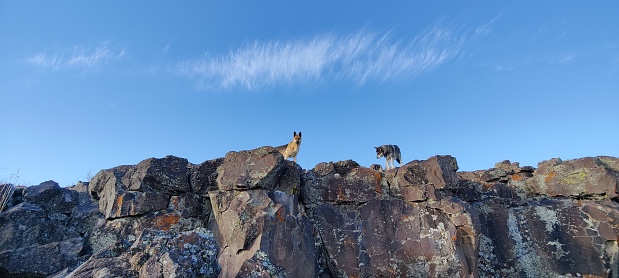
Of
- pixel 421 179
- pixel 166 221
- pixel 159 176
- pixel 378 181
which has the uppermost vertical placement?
pixel 421 179

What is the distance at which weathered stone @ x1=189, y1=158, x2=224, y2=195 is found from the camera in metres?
10.7

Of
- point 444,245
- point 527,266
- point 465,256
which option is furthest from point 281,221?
point 527,266

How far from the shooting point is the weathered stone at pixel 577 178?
38.8 feet

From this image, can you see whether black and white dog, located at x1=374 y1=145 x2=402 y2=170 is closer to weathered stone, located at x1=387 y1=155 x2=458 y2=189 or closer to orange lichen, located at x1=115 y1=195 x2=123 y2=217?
weathered stone, located at x1=387 y1=155 x2=458 y2=189

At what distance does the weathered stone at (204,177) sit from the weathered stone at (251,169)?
0.27 m

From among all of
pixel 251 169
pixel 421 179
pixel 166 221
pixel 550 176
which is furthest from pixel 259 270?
pixel 550 176

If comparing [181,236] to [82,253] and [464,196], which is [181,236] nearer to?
[82,253]

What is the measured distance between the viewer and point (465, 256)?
10375 mm

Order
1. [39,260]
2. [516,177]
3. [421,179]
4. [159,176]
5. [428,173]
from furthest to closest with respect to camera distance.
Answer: [516,177] < [428,173] < [421,179] < [159,176] < [39,260]

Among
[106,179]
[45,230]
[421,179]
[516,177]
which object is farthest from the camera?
[516,177]

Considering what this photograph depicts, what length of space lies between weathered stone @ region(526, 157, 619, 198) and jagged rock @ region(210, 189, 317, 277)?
29.4ft

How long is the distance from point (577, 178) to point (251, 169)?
36.9 feet

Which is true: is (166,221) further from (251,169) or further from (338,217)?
(338,217)

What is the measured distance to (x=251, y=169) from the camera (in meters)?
10.4
